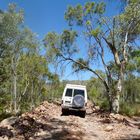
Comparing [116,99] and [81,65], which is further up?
[81,65]

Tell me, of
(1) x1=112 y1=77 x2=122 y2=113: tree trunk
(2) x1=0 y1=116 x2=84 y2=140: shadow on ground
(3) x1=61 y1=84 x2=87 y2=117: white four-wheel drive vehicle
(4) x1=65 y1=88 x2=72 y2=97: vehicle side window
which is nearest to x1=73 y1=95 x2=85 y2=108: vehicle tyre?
(3) x1=61 y1=84 x2=87 y2=117: white four-wheel drive vehicle

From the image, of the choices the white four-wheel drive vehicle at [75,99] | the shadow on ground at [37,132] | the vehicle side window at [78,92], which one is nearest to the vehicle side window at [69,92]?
the white four-wheel drive vehicle at [75,99]

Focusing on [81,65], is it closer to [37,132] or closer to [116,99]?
[116,99]

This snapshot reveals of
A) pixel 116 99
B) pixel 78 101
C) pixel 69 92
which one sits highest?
pixel 69 92

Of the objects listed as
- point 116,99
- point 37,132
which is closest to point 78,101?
point 116,99

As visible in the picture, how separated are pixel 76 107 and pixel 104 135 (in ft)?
24.3

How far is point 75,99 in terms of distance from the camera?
2206 centimetres

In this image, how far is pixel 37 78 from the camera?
190ft

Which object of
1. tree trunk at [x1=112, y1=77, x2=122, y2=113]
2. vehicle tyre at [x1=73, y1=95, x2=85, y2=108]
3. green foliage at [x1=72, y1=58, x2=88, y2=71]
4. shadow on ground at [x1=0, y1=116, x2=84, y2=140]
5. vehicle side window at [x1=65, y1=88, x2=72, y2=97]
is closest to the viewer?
shadow on ground at [x1=0, y1=116, x2=84, y2=140]

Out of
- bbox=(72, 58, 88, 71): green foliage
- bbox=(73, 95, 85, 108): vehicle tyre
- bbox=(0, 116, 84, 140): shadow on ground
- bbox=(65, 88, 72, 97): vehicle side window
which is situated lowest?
bbox=(0, 116, 84, 140): shadow on ground

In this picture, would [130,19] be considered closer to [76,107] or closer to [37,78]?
[76,107]

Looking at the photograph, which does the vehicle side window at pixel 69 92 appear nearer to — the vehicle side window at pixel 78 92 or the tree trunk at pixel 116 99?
the vehicle side window at pixel 78 92

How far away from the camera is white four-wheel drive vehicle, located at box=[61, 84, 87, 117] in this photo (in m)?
22.0

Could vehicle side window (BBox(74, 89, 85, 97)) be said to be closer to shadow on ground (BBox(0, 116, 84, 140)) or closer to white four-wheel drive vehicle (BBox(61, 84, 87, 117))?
white four-wheel drive vehicle (BBox(61, 84, 87, 117))
